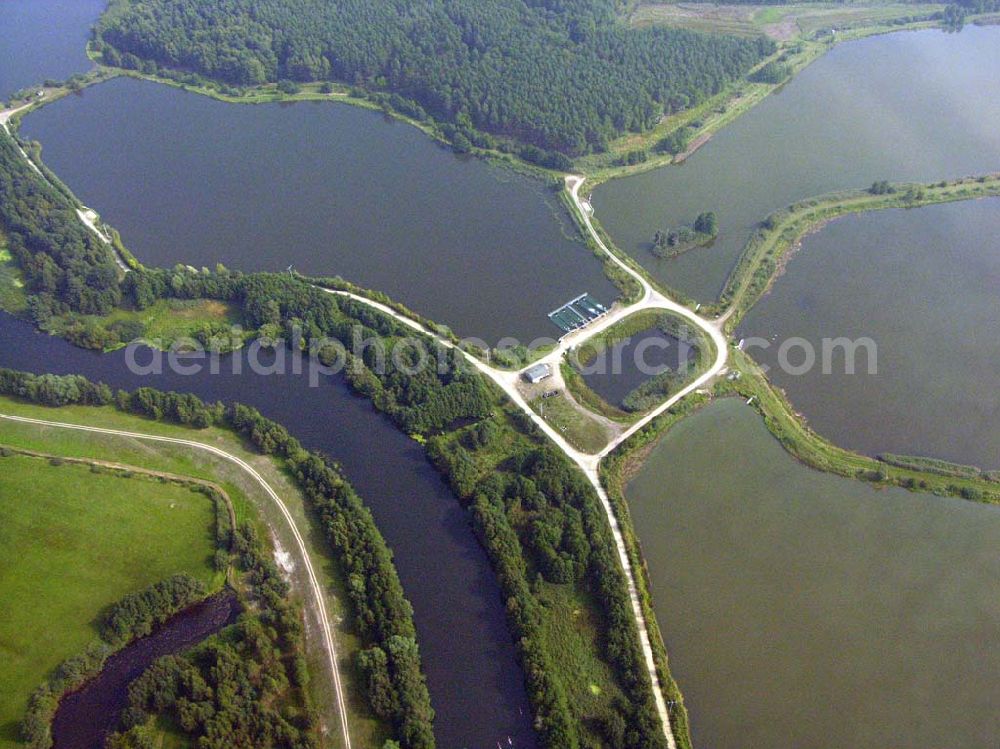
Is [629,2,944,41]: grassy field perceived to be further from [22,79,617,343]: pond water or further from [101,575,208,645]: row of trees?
[101,575,208,645]: row of trees

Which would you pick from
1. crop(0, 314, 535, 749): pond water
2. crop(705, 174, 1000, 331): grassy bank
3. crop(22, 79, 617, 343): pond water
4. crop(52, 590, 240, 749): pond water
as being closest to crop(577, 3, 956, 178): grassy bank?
crop(22, 79, 617, 343): pond water

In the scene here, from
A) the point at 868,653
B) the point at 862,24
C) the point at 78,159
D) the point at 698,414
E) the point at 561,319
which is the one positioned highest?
the point at 862,24

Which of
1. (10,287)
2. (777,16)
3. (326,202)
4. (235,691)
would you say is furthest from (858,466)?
(777,16)

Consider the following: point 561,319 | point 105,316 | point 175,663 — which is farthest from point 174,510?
point 561,319

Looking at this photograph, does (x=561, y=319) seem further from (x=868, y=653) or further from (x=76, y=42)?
(x=76, y=42)

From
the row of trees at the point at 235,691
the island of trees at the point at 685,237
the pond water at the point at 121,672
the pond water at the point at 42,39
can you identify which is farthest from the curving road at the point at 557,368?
the pond water at the point at 42,39
